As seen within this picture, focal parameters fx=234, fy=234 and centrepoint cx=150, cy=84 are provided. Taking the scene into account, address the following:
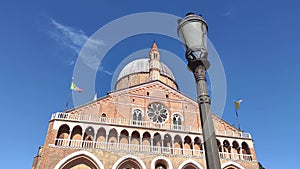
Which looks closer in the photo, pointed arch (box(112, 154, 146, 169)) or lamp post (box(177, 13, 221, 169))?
lamp post (box(177, 13, 221, 169))

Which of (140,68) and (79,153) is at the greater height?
(140,68)

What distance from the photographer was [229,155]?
2461 centimetres

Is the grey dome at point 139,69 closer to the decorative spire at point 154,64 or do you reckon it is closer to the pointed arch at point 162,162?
the decorative spire at point 154,64

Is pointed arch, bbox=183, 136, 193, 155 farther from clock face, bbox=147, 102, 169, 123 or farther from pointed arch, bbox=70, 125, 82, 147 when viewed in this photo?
pointed arch, bbox=70, 125, 82, 147

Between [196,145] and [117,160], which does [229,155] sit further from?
[117,160]

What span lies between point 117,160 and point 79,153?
340 cm

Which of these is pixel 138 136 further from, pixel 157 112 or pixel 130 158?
pixel 157 112

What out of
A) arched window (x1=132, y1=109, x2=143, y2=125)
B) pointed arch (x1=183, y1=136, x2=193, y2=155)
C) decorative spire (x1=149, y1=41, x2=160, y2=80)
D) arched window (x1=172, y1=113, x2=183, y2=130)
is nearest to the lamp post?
pointed arch (x1=183, y1=136, x2=193, y2=155)

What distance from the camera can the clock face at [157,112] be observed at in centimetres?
2663

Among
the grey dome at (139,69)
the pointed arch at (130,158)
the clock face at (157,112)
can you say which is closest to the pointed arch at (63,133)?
the pointed arch at (130,158)

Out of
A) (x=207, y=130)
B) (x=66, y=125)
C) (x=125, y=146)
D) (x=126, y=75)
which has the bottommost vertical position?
(x=207, y=130)

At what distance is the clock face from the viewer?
87.4ft

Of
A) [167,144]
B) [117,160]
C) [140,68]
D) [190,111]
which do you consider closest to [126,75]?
[140,68]

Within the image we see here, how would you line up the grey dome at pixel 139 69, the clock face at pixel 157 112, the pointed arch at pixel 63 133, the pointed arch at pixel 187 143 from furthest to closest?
the grey dome at pixel 139 69 < the clock face at pixel 157 112 < the pointed arch at pixel 187 143 < the pointed arch at pixel 63 133
